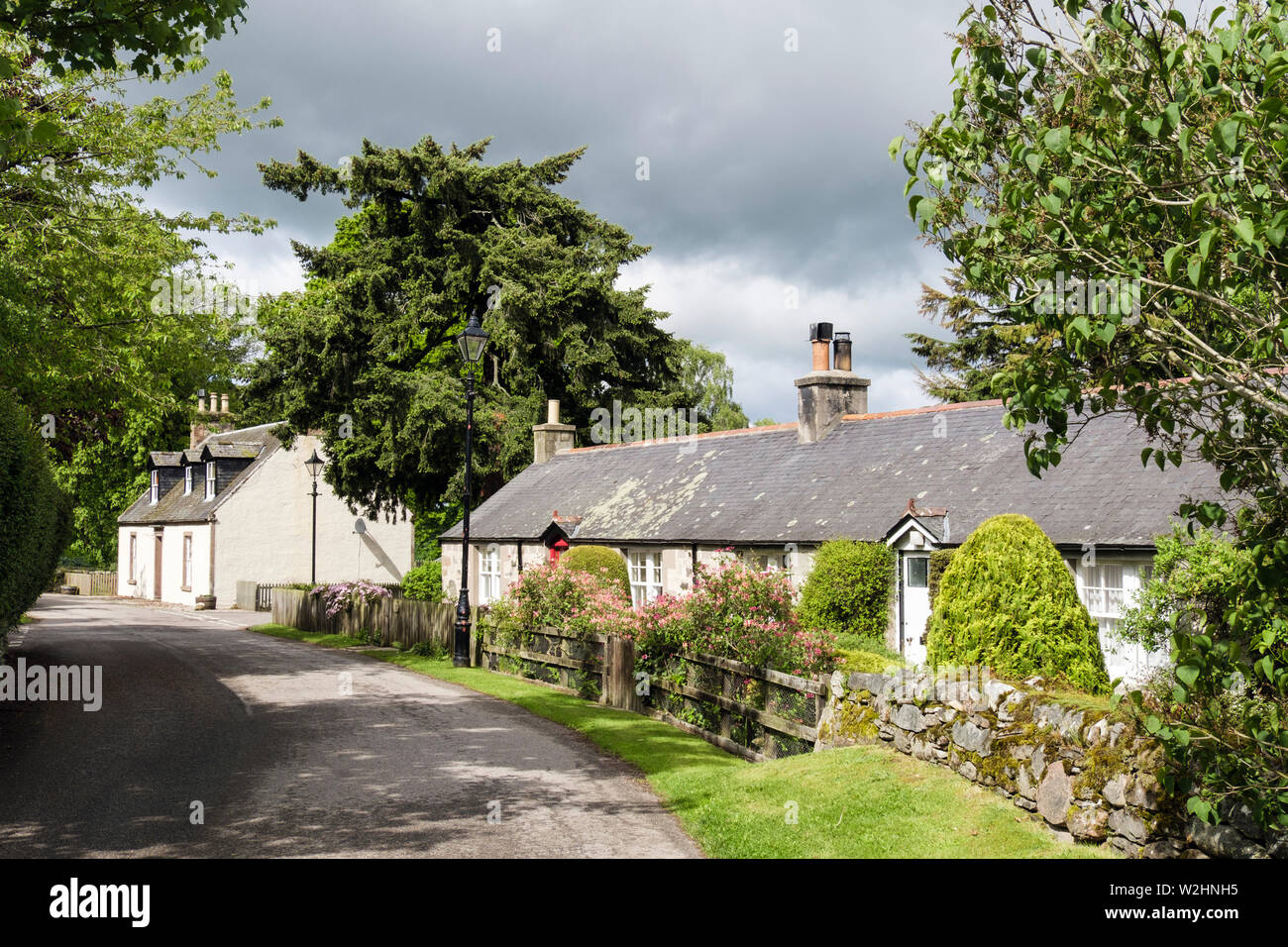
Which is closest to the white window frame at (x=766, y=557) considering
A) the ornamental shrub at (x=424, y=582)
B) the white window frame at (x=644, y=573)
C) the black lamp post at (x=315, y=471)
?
the white window frame at (x=644, y=573)

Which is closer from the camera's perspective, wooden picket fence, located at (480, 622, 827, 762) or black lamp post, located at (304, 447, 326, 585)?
wooden picket fence, located at (480, 622, 827, 762)

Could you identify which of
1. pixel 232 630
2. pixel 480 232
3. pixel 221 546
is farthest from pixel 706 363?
pixel 232 630

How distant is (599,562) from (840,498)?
6027 millimetres

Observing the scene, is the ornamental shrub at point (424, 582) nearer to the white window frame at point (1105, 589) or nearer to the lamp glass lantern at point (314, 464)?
the lamp glass lantern at point (314, 464)

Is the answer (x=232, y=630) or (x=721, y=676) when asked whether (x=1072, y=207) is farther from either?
(x=232, y=630)

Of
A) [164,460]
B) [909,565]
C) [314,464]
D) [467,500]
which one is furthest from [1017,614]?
[164,460]

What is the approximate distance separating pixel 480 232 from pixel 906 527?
81.4 feet

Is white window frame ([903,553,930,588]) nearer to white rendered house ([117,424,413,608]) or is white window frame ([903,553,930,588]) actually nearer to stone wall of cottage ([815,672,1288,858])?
stone wall of cottage ([815,672,1288,858])

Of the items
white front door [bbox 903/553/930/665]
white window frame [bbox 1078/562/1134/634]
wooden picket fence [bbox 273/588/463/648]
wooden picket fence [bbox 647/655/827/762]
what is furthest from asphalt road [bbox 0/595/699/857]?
white window frame [bbox 1078/562/1134/634]

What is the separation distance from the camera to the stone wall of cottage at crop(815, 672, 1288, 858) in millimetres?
7160

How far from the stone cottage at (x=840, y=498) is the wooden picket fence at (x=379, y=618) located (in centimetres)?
408

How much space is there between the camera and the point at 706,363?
65.7 metres

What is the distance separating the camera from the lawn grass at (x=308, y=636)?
92.9 ft

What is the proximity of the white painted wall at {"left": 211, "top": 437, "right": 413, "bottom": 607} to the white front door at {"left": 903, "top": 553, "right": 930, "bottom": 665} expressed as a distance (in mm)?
27635
